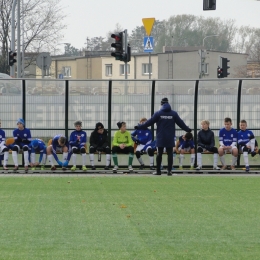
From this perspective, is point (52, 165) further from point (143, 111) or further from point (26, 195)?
point (26, 195)

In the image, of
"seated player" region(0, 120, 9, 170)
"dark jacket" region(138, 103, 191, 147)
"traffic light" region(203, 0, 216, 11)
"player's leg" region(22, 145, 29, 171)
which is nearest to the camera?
"dark jacket" region(138, 103, 191, 147)

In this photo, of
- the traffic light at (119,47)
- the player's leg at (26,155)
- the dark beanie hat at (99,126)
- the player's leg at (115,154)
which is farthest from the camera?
the traffic light at (119,47)

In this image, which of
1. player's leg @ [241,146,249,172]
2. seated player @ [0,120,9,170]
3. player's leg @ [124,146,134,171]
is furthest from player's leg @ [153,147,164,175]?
seated player @ [0,120,9,170]

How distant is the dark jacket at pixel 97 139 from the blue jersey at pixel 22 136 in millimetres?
1699

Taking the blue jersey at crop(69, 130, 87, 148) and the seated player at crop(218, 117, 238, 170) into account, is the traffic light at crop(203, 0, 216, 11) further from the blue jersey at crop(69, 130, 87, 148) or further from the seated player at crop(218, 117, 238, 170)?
the blue jersey at crop(69, 130, 87, 148)

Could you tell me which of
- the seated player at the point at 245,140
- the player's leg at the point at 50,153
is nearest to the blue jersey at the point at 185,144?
the seated player at the point at 245,140

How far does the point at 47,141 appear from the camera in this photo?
24.4 metres

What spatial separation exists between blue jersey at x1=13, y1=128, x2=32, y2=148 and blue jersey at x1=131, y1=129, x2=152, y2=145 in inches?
114

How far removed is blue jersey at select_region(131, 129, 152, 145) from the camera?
2394 centimetres

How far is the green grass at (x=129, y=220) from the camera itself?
9594mm

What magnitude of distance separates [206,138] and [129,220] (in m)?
11.9

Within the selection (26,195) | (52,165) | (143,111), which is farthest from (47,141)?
(26,195)

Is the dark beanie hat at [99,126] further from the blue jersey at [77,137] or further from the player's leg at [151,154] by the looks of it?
the player's leg at [151,154]

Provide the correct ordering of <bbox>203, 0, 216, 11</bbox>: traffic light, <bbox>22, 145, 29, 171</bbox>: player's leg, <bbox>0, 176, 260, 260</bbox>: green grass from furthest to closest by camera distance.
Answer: <bbox>22, 145, 29, 171</bbox>: player's leg, <bbox>203, 0, 216, 11</bbox>: traffic light, <bbox>0, 176, 260, 260</bbox>: green grass
